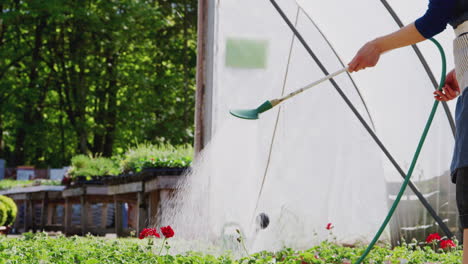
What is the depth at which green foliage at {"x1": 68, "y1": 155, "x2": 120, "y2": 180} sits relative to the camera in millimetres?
11750

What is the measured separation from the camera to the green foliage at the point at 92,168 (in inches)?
463

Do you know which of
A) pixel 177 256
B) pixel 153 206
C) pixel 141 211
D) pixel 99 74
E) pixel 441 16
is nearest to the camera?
pixel 441 16

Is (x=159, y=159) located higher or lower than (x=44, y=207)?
higher

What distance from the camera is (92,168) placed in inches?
476

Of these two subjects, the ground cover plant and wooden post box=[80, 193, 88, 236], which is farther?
wooden post box=[80, 193, 88, 236]

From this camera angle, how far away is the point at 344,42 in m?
7.07

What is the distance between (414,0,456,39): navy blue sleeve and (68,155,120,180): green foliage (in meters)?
9.18

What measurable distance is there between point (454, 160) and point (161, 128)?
1999cm

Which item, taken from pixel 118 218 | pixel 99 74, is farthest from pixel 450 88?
pixel 99 74

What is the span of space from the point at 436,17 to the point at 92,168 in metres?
10.2

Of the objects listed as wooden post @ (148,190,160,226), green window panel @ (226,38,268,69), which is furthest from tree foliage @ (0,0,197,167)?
green window panel @ (226,38,268,69)

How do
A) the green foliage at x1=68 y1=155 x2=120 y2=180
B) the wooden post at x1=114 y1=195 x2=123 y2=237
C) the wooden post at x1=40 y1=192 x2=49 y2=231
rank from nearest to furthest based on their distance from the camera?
the wooden post at x1=114 y1=195 x2=123 y2=237, the green foliage at x1=68 y1=155 x2=120 y2=180, the wooden post at x1=40 y1=192 x2=49 y2=231

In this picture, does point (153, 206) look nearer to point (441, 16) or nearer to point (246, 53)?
point (246, 53)

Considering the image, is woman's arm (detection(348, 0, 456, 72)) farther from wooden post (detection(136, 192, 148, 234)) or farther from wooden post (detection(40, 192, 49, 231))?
wooden post (detection(40, 192, 49, 231))
